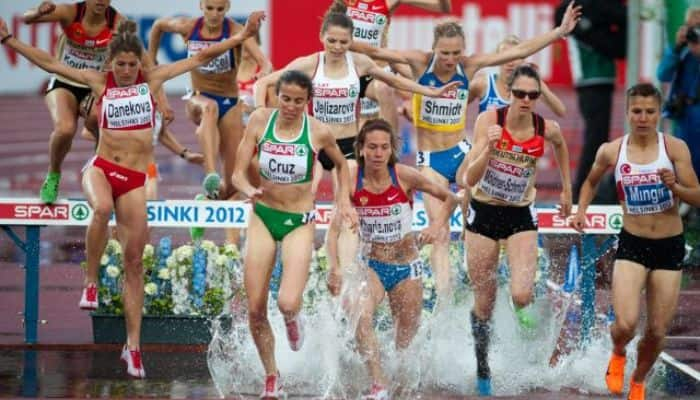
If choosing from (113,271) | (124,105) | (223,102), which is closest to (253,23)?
A: (124,105)

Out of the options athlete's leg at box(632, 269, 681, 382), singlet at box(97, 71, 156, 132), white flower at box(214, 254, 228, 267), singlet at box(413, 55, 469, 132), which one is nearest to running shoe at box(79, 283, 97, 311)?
white flower at box(214, 254, 228, 267)

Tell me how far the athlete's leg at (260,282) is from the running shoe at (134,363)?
1146 mm

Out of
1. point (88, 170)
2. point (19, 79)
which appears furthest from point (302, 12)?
point (88, 170)

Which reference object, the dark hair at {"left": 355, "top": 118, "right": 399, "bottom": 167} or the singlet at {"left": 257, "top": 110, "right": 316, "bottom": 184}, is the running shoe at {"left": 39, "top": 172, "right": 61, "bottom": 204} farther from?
the dark hair at {"left": 355, "top": 118, "right": 399, "bottom": 167}

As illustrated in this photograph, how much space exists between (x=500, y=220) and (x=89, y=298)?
3157 millimetres

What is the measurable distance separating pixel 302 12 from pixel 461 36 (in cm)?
1593

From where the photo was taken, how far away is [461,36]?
13.5 metres

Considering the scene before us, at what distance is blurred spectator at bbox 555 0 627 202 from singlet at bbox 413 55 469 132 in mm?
5588

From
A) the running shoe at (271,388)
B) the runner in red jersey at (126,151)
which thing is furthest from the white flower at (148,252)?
the running shoe at (271,388)

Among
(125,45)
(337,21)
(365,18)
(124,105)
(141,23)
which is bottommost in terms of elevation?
(124,105)

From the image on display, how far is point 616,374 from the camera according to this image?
11727mm

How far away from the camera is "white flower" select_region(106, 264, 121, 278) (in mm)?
13398

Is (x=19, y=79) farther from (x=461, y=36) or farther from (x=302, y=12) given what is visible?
(x=461, y=36)

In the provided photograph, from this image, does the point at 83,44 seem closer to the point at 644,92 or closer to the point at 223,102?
the point at 223,102
